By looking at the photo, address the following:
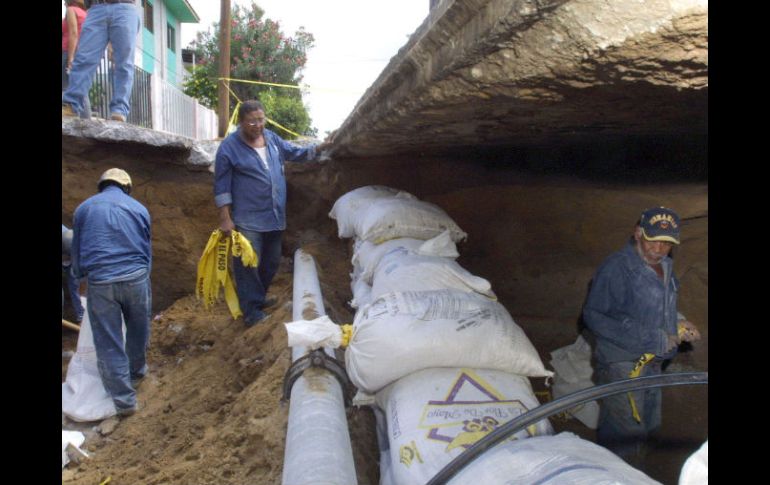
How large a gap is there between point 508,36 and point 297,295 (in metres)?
2.35

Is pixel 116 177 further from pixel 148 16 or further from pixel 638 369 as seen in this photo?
pixel 148 16

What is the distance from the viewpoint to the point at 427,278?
8.27 feet

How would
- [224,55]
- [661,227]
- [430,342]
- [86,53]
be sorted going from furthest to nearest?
[224,55] < [86,53] < [661,227] < [430,342]

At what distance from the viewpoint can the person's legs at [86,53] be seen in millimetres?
4638

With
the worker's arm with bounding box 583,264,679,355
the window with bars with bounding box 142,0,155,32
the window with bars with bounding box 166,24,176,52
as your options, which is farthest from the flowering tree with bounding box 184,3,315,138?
the worker's arm with bounding box 583,264,679,355

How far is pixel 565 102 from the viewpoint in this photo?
1.71 metres

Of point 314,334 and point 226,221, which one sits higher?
point 226,221

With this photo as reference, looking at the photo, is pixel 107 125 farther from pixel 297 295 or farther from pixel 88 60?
pixel 297 295

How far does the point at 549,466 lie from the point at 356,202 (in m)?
3.08

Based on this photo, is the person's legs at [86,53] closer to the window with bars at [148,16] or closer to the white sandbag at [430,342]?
the white sandbag at [430,342]

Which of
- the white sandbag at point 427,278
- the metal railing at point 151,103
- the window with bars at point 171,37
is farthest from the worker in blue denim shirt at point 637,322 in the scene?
the window with bars at point 171,37

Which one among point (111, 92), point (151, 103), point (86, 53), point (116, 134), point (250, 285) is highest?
point (151, 103)

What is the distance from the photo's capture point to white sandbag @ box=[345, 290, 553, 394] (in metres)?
1.95

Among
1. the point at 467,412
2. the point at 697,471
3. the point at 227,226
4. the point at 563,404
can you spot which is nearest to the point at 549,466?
the point at 563,404
